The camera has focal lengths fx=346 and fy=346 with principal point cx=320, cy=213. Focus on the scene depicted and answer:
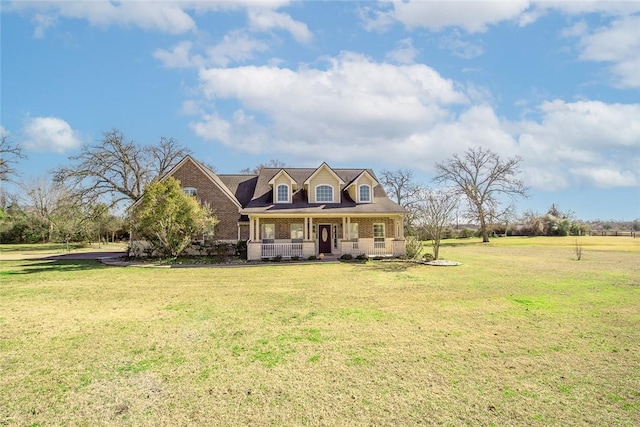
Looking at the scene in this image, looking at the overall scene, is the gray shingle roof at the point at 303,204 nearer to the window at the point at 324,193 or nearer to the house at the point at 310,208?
the house at the point at 310,208

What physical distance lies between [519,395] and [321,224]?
21500mm

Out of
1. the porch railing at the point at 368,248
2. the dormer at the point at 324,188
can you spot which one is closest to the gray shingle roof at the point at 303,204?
the dormer at the point at 324,188

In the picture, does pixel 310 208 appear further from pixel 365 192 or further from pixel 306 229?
pixel 365 192

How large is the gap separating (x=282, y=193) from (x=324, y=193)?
3.15 meters

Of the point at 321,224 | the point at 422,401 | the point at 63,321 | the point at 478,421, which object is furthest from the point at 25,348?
the point at 321,224

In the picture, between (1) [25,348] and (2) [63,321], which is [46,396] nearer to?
(1) [25,348]

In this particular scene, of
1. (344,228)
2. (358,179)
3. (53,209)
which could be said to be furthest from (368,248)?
(53,209)

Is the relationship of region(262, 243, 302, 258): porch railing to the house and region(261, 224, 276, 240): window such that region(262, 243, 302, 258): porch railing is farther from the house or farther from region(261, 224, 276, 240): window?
region(261, 224, 276, 240): window

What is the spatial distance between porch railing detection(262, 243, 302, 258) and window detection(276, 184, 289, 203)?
13.3 feet

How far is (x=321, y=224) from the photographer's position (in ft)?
86.0

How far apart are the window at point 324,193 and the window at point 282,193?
7.62 ft

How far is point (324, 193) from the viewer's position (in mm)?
26047

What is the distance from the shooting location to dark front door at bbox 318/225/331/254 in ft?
86.0

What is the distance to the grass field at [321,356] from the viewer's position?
4.54 meters
